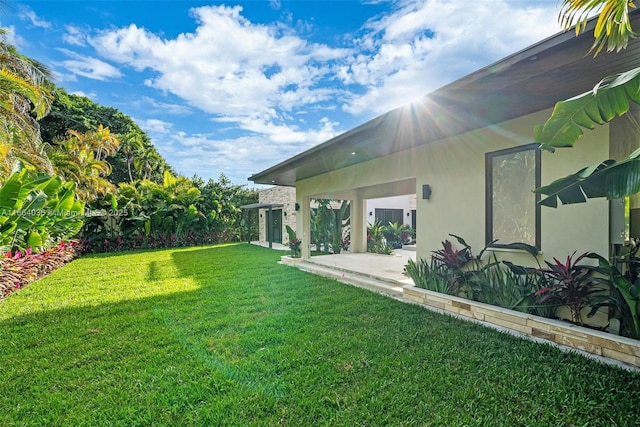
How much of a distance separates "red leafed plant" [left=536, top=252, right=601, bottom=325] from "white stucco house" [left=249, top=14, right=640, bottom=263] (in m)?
0.38

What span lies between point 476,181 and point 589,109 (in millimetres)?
2993

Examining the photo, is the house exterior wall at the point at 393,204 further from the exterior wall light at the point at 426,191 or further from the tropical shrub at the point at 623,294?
the tropical shrub at the point at 623,294

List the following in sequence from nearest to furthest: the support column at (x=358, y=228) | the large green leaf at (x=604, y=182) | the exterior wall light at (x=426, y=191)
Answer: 1. the large green leaf at (x=604, y=182)
2. the exterior wall light at (x=426, y=191)
3. the support column at (x=358, y=228)

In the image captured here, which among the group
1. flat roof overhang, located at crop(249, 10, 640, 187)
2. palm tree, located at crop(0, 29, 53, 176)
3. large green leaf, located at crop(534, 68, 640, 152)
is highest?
palm tree, located at crop(0, 29, 53, 176)

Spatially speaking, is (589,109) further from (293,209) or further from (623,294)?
(293,209)

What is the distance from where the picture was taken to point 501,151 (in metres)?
5.37

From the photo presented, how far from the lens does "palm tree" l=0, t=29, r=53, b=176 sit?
772cm

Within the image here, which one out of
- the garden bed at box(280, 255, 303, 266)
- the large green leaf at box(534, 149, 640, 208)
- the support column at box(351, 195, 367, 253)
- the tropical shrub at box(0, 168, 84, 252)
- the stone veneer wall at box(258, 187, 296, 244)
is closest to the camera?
the large green leaf at box(534, 149, 640, 208)

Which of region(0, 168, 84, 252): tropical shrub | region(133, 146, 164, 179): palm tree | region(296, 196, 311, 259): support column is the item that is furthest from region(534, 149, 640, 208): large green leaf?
region(133, 146, 164, 179): palm tree

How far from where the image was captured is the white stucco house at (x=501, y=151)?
354cm

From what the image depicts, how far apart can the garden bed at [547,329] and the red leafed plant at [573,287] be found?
1.02ft

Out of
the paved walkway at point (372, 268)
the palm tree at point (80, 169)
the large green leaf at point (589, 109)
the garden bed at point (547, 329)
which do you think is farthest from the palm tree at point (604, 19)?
the palm tree at point (80, 169)

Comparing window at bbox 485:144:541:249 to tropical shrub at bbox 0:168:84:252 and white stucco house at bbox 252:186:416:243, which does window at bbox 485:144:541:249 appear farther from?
white stucco house at bbox 252:186:416:243

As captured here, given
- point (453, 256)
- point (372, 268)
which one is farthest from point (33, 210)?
point (453, 256)
